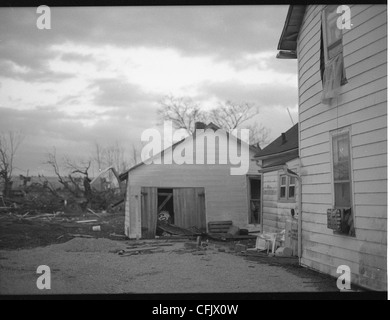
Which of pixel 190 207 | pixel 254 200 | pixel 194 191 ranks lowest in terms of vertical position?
pixel 190 207

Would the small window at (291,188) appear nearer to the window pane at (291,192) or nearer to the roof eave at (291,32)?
the window pane at (291,192)

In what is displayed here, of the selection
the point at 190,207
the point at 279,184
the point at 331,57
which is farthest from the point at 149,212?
the point at 331,57

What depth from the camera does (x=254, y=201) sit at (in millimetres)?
15266

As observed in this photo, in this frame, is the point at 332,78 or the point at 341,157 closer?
the point at 341,157

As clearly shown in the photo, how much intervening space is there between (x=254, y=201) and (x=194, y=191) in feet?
8.02

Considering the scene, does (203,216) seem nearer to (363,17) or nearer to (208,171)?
(208,171)

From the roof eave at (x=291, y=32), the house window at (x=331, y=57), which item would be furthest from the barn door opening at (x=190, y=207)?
the house window at (x=331, y=57)

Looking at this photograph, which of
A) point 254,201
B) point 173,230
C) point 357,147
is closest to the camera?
point 357,147

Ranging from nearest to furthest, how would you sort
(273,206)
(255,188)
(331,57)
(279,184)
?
(331,57), (279,184), (273,206), (255,188)

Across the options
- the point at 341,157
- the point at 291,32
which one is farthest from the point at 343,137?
the point at 291,32

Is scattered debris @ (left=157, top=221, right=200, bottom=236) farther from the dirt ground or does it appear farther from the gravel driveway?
the gravel driveway

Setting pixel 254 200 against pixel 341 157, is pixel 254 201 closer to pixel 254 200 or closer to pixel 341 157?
pixel 254 200

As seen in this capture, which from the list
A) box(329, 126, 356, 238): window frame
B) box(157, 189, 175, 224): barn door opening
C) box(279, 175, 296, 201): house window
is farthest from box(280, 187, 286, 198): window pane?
box(157, 189, 175, 224): barn door opening

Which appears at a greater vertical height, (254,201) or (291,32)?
(291,32)
